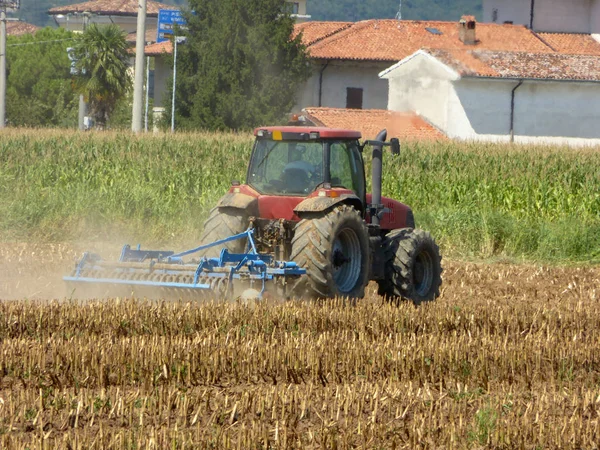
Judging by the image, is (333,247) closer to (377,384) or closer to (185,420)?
(377,384)

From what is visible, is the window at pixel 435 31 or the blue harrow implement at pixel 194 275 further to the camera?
the window at pixel 435 31

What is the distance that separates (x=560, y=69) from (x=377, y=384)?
115 ft

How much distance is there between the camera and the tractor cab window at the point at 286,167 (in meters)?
10.5

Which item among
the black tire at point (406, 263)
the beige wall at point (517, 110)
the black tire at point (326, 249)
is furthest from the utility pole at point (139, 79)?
the black tire at point (326, 249)

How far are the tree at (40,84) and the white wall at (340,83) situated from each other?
17.0 metres

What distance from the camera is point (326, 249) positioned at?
9758 mm

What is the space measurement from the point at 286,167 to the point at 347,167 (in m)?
0.65

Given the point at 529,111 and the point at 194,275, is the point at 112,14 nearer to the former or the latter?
the point at 529,111

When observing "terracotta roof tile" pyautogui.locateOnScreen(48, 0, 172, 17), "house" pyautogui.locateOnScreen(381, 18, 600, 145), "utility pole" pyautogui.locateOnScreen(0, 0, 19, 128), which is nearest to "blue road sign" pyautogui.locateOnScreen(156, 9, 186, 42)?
"utility pole" pyautogui.locateOnScreen(0, 0, 19, 128)

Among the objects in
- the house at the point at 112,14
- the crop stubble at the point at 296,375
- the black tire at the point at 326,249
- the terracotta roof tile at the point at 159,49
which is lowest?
the crop stubble at the point at 296,375

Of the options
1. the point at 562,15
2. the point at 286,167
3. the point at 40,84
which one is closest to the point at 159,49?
the point at 40,84

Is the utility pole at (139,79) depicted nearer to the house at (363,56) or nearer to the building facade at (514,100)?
the building facade at (514,100)

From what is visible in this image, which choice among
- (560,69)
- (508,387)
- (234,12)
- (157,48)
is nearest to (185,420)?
(508,387)

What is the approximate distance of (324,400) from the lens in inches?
262
